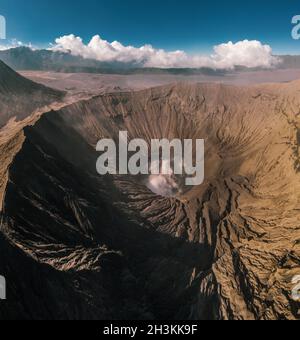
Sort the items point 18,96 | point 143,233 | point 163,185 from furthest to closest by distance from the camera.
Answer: point 18,96
point 163,185
point 143,233

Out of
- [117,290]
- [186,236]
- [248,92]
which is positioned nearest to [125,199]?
[186,236]

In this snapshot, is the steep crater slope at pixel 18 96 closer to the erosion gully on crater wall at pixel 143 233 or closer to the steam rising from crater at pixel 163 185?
the erosion gully on crater wall at pixel 143 233

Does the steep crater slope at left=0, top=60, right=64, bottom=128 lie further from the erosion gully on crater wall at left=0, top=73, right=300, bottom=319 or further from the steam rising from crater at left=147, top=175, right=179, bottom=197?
the steam rising from crater at left=147, top=175, right=179, bottom=197

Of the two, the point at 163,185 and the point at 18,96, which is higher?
the point at 18,96

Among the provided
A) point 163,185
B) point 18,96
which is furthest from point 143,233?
point 18,96

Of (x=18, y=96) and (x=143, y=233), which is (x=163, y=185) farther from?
(x=18, y=96)

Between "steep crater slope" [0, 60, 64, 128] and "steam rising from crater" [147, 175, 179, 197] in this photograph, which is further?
"steep crater slope" [0, 60, 64, 128]

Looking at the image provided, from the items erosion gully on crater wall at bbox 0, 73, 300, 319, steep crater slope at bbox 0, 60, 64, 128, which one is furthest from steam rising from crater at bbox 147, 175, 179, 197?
steep crater slope at bbox 0, 60, 64, 128

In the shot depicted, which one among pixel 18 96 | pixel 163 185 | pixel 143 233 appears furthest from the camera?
pixel 18 96
